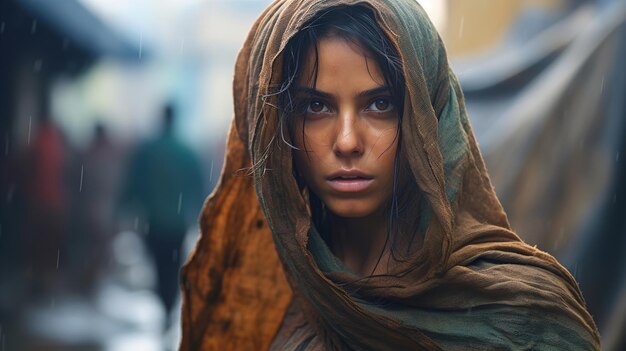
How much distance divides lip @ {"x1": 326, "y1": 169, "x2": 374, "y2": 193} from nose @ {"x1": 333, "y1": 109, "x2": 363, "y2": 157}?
0.14 feet

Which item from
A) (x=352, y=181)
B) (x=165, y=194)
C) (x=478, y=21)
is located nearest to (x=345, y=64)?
(x=352, y=181)

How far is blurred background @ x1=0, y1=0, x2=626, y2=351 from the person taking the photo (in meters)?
4.59

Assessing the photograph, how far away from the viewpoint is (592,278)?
4.54 meters

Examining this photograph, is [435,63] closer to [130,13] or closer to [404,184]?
[404,184]

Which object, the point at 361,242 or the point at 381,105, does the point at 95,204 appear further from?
the point at 381,105

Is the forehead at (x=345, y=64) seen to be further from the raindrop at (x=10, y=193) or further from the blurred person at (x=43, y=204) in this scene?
the raindrop at (x=10, y=193)

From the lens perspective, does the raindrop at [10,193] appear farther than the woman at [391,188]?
Yes

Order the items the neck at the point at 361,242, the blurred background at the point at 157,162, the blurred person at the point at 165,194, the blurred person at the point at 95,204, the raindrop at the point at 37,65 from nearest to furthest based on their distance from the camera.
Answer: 1. the neck at the point at 361,242
2. the blurred background at the point at 157,162
3. the blurred person at the point at 165,194
4. the raindrop at the point at 37,65
5. the blurred person at the point at 95,204

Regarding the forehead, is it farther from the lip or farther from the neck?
the neck

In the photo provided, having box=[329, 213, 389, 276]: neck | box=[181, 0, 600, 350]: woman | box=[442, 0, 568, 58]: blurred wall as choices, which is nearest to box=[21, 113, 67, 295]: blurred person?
box=[442, 0, 568, 58]: blurred wall

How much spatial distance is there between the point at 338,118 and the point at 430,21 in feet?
1.10

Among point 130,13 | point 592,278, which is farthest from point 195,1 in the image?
point 592,278

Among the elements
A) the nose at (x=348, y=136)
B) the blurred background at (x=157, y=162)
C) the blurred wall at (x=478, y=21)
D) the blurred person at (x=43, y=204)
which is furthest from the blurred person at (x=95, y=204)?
the nose at (x=348, y=136)

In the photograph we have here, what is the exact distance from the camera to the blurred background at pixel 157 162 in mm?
4586
